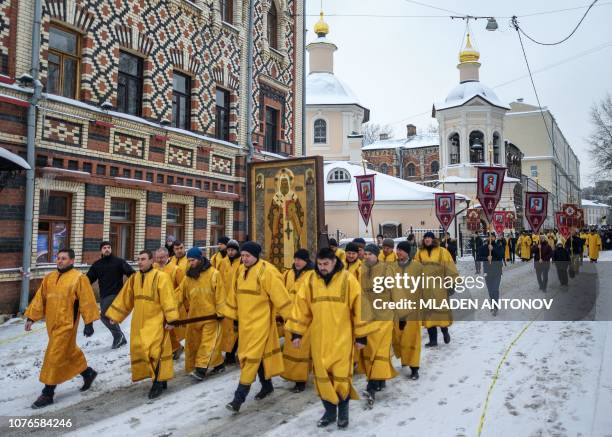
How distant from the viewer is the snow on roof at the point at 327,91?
40312 millimetres

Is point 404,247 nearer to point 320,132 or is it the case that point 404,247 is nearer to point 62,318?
point 62,318

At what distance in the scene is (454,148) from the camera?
42.6m

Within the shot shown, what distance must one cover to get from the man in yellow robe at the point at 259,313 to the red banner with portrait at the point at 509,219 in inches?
1379

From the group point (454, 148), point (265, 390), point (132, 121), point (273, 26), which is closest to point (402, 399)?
point (265, 390)

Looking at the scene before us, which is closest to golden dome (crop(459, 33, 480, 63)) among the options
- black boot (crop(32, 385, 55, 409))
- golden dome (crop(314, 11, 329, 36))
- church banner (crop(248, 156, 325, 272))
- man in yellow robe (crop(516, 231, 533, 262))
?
golden dome (crop(314, 11, 329, 36))

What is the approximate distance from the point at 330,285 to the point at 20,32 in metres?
8.89

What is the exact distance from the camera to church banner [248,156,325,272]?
9.74 meters

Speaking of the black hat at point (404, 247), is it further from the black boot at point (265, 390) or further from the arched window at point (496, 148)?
the arched window at point (496, 148)

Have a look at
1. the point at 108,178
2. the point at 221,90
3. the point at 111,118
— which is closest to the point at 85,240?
the point at 108,178

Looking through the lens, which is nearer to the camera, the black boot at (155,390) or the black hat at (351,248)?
the black boot at (155,390)

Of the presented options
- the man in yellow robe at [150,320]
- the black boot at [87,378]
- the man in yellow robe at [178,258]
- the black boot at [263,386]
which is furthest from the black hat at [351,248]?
the black boot at [87,378]

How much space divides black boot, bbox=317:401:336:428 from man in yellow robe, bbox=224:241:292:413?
0.98 meters

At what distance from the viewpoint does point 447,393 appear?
604 cm

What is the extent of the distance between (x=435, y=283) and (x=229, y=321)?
145 inches
